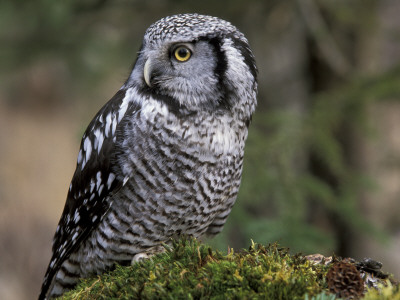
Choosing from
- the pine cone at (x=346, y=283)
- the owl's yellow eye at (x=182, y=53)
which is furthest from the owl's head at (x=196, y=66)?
the pine cone at (x=346, y=283)

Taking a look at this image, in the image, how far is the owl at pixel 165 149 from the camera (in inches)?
103

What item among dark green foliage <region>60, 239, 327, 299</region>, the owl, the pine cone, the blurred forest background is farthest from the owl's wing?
the blurred forest background

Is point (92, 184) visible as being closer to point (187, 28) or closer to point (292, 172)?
point (187, 28)

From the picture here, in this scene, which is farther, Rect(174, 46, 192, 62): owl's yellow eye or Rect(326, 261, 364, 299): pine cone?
Rect(174, 46, 192, 62): owl's yellow eye

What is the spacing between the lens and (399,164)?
541 centimetres

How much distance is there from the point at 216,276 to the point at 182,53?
1.51 meters

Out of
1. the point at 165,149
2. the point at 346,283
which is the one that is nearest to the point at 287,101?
the point at 165,149

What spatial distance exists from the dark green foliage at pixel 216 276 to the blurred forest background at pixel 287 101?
2.27 m

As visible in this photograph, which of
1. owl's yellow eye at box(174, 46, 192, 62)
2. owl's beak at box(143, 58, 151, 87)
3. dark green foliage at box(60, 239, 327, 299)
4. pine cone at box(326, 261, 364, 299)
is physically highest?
owl's yellow eye at box(174, 46, 192, 62)

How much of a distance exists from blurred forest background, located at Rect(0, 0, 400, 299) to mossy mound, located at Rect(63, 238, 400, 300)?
2267 millimetres

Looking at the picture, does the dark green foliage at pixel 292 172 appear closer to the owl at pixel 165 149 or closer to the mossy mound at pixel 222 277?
the owl at pixel 165 149

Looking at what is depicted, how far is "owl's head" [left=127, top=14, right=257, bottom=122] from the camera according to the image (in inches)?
109

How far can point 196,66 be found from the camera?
281cm

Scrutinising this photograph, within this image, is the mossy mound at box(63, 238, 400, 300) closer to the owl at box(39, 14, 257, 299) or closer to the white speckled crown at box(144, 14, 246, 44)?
the owl at box(39, 14, 257, 299)
